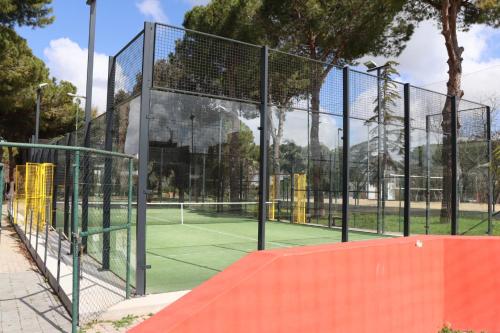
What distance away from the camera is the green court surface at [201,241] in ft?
22.9

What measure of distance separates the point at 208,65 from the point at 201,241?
5.32 metres

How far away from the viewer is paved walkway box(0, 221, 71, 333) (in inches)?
184

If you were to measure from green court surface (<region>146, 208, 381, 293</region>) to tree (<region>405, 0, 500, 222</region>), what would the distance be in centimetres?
280

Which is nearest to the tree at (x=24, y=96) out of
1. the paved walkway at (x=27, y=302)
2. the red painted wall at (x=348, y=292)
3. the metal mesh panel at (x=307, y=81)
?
the paved walkway at (x=27, y=302)

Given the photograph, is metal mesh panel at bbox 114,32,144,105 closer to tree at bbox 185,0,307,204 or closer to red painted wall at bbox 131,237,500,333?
tree at bbox 185,0,307,204

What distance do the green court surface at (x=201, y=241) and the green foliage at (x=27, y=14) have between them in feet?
29.3

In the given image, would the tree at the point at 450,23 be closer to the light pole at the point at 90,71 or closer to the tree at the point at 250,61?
the tree at the point at 250,61

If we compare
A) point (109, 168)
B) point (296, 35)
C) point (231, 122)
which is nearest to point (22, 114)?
point (231, 122)

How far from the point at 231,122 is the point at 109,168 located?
15.4m

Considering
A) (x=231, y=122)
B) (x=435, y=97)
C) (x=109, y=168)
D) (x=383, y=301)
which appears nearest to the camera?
(x=383, y=301)

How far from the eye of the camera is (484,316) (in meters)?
5.63

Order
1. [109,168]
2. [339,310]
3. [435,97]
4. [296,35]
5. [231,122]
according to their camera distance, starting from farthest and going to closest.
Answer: [231,122], [296,35], [435,97], [109,168], [339,310]

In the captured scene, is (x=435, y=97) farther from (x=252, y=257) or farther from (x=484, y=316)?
(x=252, y=257)

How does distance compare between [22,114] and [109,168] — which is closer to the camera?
[109,168]
